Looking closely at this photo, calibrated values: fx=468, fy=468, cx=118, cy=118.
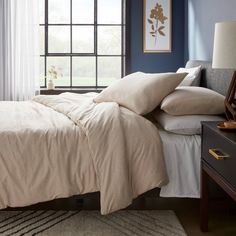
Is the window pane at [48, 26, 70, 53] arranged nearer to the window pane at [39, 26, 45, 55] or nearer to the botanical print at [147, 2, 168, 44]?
the window pane at [39, 26, 45, 55]

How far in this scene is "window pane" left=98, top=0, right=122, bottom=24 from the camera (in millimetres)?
6371

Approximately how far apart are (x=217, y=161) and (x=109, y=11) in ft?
14.0

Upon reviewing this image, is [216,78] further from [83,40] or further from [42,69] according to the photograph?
[42,69]

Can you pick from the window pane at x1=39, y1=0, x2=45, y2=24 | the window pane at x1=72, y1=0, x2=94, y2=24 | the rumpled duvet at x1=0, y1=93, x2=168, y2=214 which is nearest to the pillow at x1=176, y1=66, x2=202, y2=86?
the rumpled duvet at x1=0, y1=93, x2=168, y2=214

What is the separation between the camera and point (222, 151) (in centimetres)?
244

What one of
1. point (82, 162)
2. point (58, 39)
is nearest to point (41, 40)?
point (58, 39)

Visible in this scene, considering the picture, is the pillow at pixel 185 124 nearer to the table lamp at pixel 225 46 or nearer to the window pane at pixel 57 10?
the table lamp at pixel 225 46

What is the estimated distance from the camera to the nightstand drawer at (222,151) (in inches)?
89.3

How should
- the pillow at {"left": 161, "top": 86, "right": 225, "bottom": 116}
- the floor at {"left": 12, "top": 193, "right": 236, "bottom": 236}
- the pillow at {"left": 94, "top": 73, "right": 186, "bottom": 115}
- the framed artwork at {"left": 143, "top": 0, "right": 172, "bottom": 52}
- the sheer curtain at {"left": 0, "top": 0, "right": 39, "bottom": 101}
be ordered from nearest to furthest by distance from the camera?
the floor at {"left": 12, "top": 193, "right": 236, "bottom": 236} → the pillow at {"left": 161, "top": 86, "right": 225, "bottom": 116} → the pillow at {"left": 94, "top": 73, "right": 186, "bottom": 115} → the sheer curtain at {"left": 0, "top": 0, "right": 39, "bottom": 101} → the framed artwork at {"left": 143, "top": 0, "right": 172, "bottom": 52}

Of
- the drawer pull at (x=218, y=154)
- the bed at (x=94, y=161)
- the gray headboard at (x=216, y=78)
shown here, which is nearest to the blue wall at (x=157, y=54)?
the gray headboard at (x=216, y=78)

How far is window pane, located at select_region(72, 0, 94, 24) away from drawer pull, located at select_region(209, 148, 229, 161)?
4.26m

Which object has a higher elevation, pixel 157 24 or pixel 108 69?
pixel 157 24

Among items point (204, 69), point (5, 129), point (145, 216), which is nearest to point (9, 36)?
point (204, 69)

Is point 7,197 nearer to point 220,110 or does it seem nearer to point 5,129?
point 5,129
